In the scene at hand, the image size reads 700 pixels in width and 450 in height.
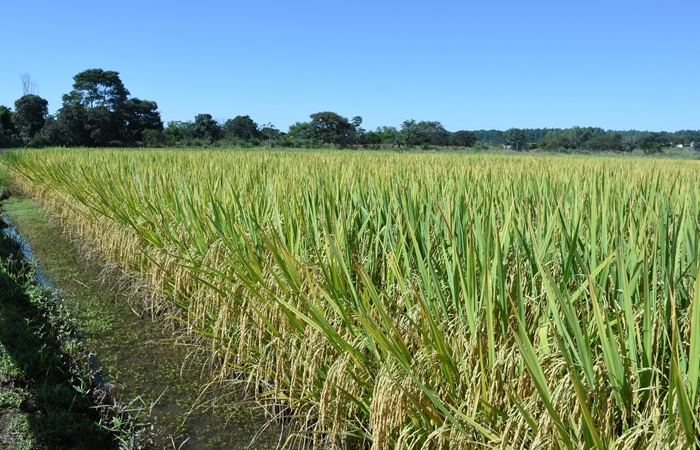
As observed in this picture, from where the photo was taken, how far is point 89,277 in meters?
4.75

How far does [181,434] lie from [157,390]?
48 centimetres

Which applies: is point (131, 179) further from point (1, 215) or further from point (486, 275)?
point (486, 275)

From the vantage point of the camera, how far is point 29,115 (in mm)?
34375

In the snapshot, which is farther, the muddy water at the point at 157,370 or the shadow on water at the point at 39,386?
the muddy water at the point at 157,370

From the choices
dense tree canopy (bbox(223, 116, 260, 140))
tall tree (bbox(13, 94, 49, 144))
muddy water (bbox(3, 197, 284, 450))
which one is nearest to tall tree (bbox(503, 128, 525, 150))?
dense tree canopy (bbox(223, 116, 260, 140))

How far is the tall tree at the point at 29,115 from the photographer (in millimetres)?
34312

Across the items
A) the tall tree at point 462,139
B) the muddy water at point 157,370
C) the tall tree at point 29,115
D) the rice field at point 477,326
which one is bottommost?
the muddy water at point 157,370

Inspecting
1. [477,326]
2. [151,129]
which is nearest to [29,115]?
[151,129]

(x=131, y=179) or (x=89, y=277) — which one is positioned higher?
(x=131, y=179)

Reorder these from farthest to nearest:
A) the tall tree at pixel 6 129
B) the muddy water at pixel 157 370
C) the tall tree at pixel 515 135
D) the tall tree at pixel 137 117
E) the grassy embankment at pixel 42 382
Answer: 1. the tall tree at pixel 515 135
2. the tall tree at pixel 137 117
3. the tall tree at pixel 6 129
4. the muddy water at pixel 157 370
5. the grassy embankment at pixel 42 382

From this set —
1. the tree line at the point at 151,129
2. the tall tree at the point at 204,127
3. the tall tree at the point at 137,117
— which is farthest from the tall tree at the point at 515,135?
the tall tree at the point at 137,117

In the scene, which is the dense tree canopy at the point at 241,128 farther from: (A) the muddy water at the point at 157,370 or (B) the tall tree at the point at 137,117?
(A) the muddy water at the point at 157,370

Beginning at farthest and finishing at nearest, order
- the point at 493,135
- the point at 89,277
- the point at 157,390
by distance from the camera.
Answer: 1. the point at 493,135
2. the point at 89,277
3. the point at 157,390

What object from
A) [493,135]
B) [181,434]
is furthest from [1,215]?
[493,135]
